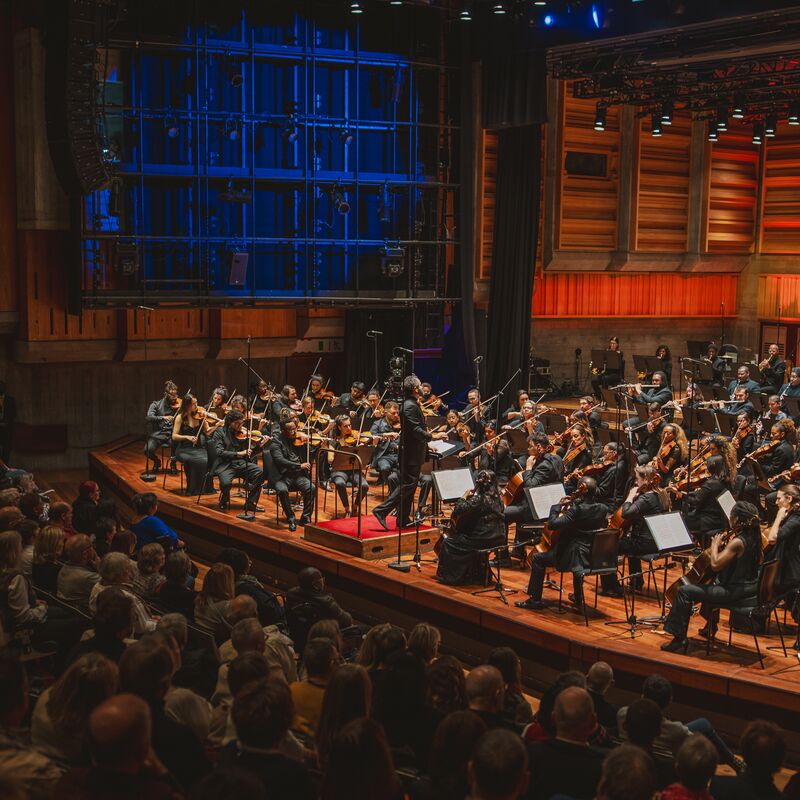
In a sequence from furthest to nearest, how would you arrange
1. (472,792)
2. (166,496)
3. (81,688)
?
(166,496)
(81,688)
(472,792)

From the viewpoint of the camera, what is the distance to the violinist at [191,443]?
38.3 ft

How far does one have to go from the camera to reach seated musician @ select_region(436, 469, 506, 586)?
846cm

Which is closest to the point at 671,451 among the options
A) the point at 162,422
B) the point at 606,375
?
the point at 162,422

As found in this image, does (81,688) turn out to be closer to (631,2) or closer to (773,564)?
(773,564)

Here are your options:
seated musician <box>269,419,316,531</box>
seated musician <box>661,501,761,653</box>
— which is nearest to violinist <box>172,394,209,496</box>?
seated musician <box>269,419,316,531</box>

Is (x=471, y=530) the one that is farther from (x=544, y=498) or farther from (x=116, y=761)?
(x=116, y=761)

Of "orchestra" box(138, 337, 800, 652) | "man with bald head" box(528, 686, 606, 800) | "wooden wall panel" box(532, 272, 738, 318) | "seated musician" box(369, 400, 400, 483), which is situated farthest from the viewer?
"wooden wall panel" box(532, 272, 738, 318)

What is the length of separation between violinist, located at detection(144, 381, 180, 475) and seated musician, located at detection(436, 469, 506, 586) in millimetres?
5005

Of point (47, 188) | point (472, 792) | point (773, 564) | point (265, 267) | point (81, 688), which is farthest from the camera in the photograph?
point (265, 267)

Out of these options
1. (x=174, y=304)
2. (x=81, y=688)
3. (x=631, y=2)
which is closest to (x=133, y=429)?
(x=174, y=304)

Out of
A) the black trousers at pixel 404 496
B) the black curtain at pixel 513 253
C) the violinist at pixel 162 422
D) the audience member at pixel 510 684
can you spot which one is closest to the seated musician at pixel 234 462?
the violinist at pixel 162 422

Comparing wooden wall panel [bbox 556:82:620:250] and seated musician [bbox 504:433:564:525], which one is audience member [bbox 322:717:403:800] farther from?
wooden wall panel [bbox 556:82:620:250]

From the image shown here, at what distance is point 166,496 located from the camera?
38.2ft

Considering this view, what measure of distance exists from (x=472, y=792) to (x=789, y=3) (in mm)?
9785
